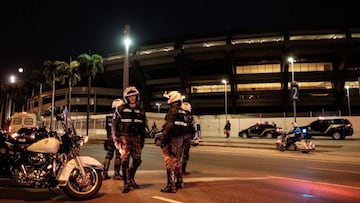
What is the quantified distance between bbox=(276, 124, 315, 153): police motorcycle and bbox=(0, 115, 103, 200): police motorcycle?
15.1 m

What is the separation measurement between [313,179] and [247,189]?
2.79 meters

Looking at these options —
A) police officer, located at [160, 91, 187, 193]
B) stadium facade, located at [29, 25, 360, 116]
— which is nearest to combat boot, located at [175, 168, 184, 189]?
police officer, located at [160, 91, 187, 193]

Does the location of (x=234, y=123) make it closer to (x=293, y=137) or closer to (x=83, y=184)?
(x=293, y=137)

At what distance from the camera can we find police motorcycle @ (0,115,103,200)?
246 inches

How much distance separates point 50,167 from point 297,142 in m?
16.1

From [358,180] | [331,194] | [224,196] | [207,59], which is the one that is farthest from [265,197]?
[207,59]

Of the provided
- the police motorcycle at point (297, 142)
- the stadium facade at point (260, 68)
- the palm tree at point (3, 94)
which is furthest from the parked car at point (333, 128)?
the palm tree at point (3, 94)

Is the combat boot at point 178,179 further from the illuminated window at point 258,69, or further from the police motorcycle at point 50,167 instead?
the illuminated window at point 258,69

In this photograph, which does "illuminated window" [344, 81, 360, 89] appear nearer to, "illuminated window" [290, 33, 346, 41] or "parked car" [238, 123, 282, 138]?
"illuminated window" [290, 33, 346, 41]

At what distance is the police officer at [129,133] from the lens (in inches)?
284

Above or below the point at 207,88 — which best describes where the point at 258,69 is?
above

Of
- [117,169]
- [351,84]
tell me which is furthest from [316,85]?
[117,169]

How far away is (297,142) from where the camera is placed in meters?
19.6

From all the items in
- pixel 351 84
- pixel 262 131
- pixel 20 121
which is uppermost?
pixel 351 84
